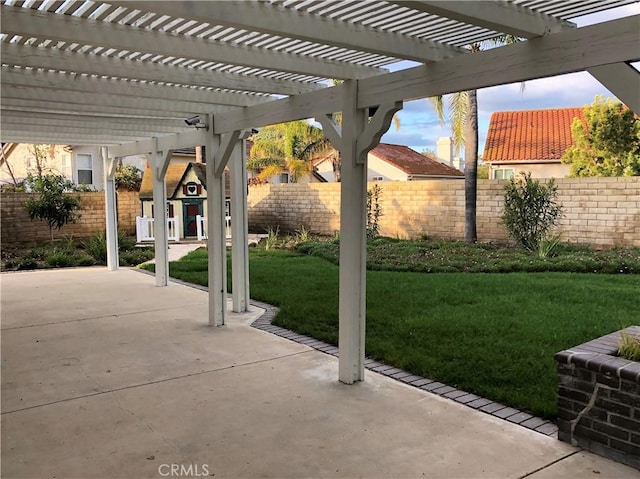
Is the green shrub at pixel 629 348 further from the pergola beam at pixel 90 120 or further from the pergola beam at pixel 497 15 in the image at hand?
the pergola beam at pixel 90 120

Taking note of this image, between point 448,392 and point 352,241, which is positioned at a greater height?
point 352,241

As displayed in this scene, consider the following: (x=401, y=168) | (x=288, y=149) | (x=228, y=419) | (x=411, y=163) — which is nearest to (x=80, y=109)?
(x=228, y=419)

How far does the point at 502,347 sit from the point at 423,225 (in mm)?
9372

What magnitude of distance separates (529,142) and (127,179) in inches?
613

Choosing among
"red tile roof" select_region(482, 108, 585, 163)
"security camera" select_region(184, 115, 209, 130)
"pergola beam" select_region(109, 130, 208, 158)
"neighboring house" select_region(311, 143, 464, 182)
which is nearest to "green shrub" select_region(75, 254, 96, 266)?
"pergola beam" select_region(109, 130, 208, 158)

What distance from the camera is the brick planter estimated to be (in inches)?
117

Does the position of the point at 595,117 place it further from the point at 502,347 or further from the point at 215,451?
the point at 215,451

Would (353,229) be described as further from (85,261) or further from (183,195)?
(183,195)

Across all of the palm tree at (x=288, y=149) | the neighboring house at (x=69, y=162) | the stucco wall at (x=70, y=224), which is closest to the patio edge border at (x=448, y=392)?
the stucco wall at (x=70, y=224)

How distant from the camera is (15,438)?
11.2 ft

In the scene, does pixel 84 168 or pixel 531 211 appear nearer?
pixel 531 211

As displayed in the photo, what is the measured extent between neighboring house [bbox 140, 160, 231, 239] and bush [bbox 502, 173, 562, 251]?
847 centimetres

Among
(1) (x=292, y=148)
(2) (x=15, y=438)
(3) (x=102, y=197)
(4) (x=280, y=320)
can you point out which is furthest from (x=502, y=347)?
(1) (x=292, y=148)

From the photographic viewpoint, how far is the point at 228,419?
12.2 ft
